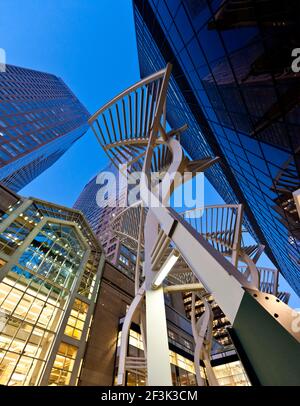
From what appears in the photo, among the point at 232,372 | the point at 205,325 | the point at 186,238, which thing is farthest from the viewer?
the point at 232,372

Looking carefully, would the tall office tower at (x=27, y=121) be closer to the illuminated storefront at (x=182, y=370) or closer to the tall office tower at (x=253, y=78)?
the illuminated storefront at (x=182, y=370)

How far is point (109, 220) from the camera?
5100 centimetres

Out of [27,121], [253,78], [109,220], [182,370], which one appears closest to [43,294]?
[182,370]

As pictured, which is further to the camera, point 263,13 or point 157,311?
point 263,13

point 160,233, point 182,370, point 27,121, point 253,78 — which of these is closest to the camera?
point 160,233

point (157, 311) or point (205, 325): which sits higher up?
point (205, 325)

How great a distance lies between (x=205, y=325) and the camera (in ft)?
46.8

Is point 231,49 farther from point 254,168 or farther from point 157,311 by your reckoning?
point 157,311

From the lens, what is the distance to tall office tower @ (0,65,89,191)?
5316cm

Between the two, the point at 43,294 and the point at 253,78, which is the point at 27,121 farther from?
the point at 253,78

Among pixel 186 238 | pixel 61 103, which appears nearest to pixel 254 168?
pixel 186 238

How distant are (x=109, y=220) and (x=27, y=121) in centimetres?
4285
